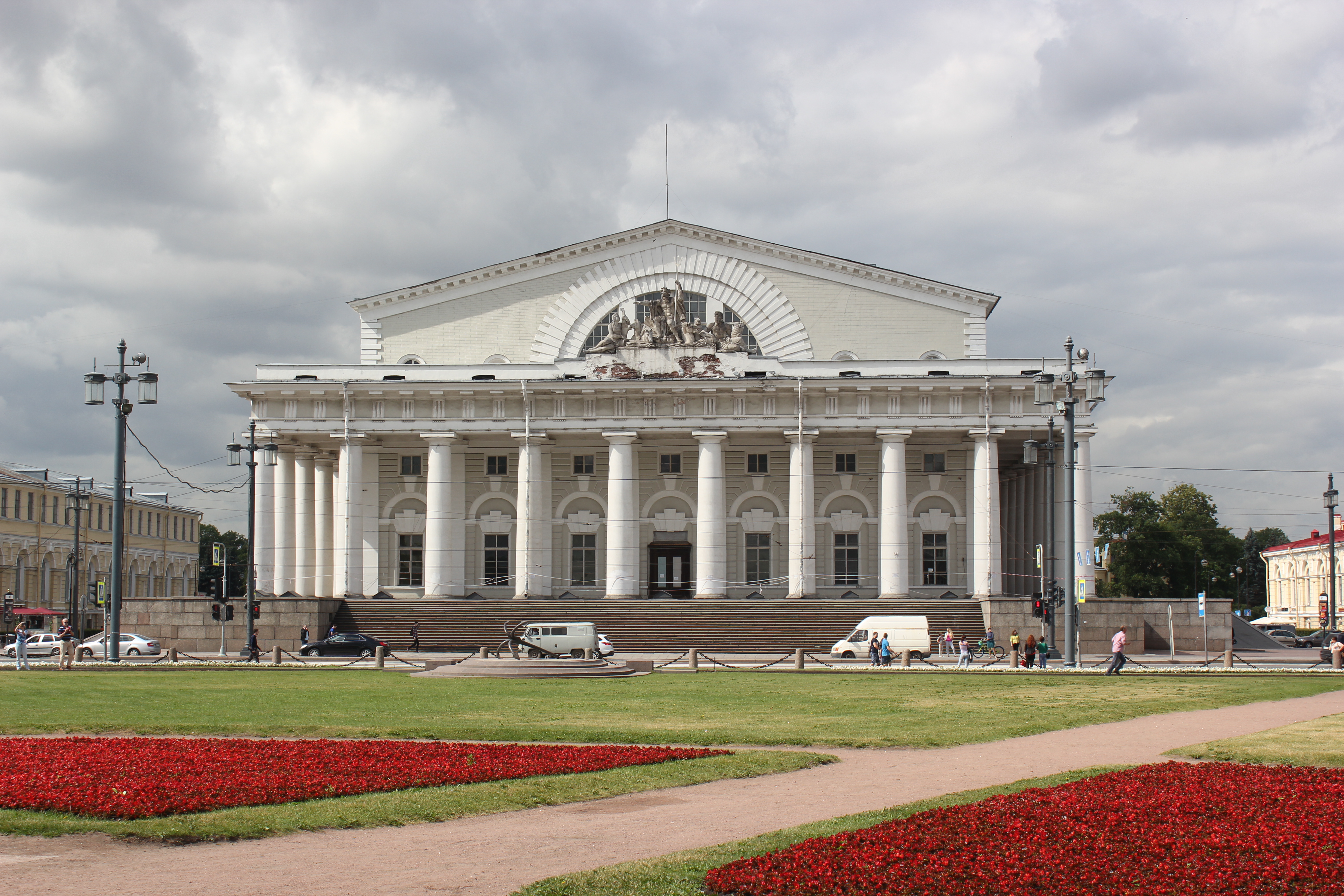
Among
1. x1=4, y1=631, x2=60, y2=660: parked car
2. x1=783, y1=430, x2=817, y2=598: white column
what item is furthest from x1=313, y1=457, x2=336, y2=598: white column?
x1=783, y1=430, x2=817, y2=598: white column

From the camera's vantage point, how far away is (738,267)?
194 ft

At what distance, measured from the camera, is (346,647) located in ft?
156

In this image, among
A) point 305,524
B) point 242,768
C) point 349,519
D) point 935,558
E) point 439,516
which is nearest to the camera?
point 242,768

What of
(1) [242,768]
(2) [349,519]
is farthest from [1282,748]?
(2) [349,519]

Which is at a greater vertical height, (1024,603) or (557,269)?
(557,269)

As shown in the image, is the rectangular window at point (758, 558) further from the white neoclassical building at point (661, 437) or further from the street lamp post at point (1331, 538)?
the street lamp post at point (1331, 538)

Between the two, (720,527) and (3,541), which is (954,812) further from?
(3,541)

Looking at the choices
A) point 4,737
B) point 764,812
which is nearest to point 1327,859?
point 764,812

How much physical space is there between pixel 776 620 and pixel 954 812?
3999 centimetres

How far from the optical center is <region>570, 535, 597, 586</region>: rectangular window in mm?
59562

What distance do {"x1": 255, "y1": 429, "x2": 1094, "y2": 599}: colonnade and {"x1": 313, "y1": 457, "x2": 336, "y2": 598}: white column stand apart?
1.14 metres

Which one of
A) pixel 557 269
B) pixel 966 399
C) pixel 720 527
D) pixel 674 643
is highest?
pixel 557 269

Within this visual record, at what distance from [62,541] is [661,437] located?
5711cm

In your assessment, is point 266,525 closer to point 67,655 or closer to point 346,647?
point 346,647
